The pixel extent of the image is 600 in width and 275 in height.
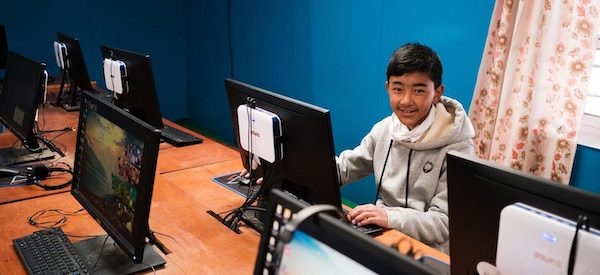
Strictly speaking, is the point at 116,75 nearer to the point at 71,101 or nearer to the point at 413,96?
the point at 71,101

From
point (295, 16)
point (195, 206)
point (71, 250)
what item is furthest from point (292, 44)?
point (71, 250)

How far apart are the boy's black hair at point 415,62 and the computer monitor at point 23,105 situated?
136 cm

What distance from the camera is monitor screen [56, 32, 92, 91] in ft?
10.1

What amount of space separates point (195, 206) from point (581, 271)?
1.30 metres

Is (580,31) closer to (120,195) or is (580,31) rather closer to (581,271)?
(581,271)

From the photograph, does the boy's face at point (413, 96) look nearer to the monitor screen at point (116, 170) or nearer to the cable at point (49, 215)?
the monitor screen at point (116, 170)

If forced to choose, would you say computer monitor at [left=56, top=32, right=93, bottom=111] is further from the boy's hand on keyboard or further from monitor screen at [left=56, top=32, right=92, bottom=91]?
the boy's hand on keyboard

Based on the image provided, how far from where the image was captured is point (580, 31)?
2152 mm

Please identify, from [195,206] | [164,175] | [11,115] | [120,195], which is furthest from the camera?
[11,115]

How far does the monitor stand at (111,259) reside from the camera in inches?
52.9

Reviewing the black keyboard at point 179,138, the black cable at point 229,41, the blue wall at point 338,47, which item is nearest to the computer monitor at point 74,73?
the black keyboard at point 179,138

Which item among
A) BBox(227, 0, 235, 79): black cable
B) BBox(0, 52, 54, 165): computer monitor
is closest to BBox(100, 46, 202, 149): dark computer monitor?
BBox(0, 52, 54, 165): computer monitor

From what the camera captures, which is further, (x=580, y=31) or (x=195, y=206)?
(x=580, y=31)

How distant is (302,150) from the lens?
1.47 m
